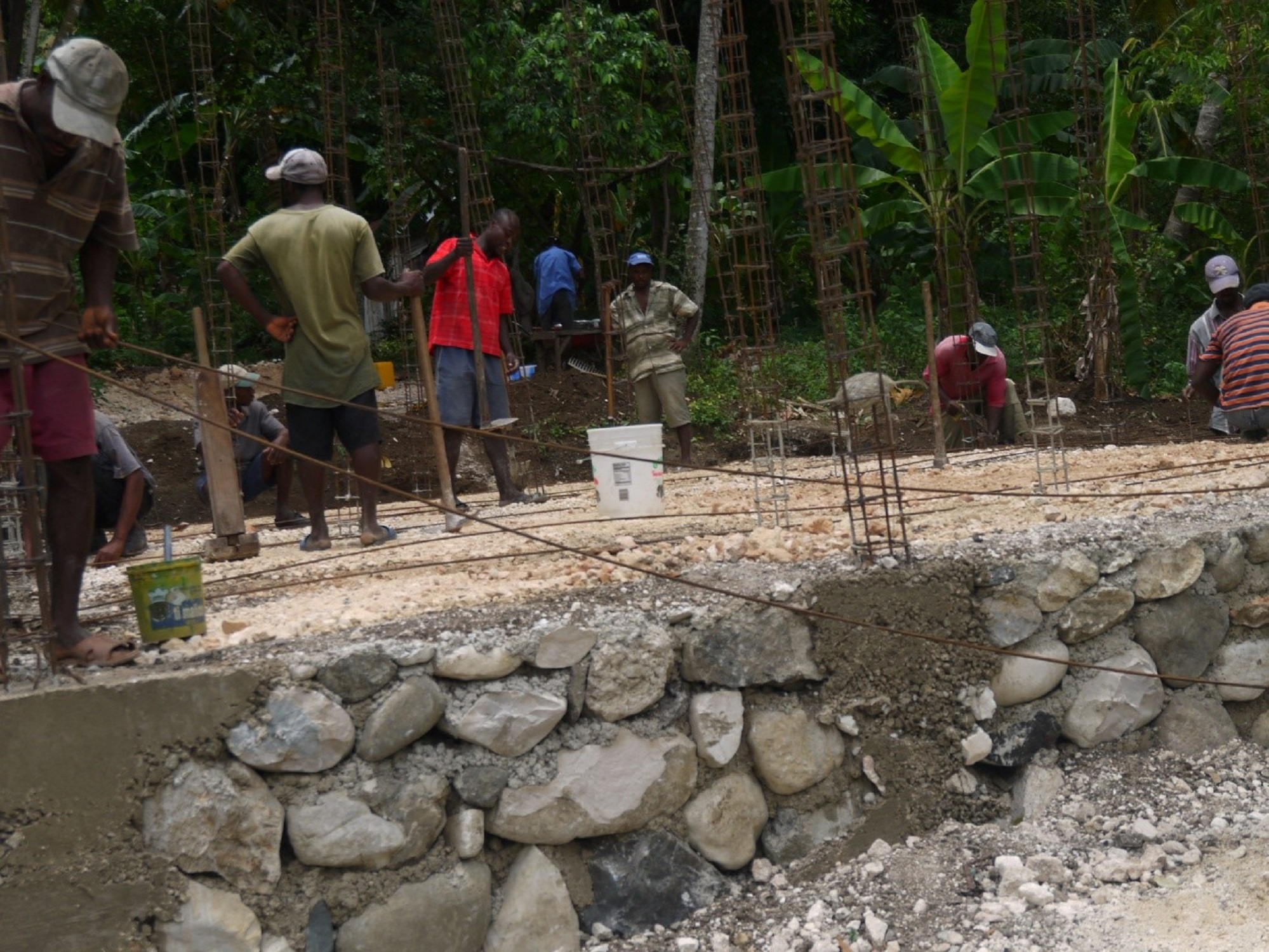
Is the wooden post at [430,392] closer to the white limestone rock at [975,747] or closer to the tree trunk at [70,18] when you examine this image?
the white limestone rock at [975,747]

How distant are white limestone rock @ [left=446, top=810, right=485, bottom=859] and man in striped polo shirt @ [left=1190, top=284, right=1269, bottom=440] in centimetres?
516

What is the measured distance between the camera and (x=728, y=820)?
12.4ft

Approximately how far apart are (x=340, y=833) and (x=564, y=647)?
752 millimetres

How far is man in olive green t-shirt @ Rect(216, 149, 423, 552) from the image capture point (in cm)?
512

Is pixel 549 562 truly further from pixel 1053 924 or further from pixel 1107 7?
pixel 1107 7

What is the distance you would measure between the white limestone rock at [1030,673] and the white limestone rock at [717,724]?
0.87 m

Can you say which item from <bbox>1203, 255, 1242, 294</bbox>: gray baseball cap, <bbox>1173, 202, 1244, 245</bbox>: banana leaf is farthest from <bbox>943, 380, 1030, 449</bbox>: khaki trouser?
<bbox>1173, 202, 1244, 245</bbox>: banana leaf

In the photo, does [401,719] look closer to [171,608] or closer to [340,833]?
[340,833]

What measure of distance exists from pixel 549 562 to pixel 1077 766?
1818 millimetres

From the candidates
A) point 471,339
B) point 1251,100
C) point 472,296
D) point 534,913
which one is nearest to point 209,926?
point 534,913

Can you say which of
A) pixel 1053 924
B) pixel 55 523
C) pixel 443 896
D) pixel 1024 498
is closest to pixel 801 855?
pixel 1053 924

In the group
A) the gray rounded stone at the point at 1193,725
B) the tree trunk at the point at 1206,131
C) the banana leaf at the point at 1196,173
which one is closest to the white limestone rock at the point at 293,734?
the gray rounded stone at the point at 1193,725

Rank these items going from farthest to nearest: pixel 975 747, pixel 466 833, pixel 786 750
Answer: pixel 975 747 → pixel 786 750 → pixel 466 833

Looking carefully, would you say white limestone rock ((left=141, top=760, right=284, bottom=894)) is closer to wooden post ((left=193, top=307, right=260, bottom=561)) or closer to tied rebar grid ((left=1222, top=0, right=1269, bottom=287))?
wooden post ((left=193, top=307, right=260, bottom=561))
